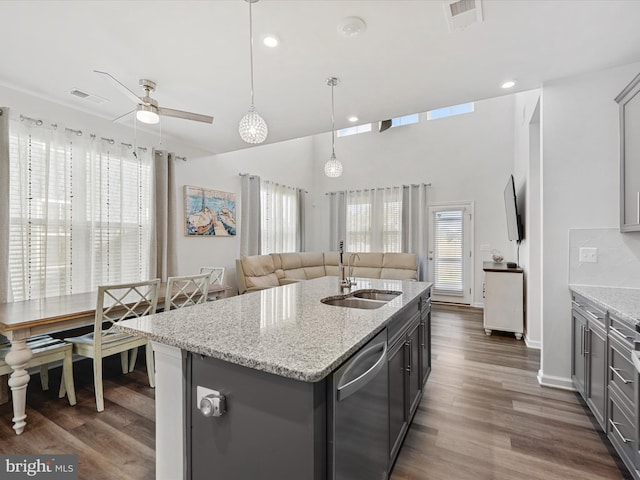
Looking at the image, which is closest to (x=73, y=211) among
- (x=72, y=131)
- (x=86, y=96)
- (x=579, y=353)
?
(x=72, y=131)

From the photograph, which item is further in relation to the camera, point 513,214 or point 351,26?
point 513,214

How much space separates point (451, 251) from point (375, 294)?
13.9 feet

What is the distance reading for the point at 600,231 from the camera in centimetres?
243

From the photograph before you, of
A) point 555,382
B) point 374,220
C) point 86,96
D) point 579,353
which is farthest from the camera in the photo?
point 374,220

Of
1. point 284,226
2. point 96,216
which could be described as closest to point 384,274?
point 284,226

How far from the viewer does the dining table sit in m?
1.97

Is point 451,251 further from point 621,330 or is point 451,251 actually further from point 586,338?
point 621,330

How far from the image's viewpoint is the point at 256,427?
101 cm

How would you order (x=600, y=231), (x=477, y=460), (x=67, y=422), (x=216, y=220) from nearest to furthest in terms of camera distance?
1. (x=477, y=460)
2. (x=67, y=422)
3. (x=600, y=231)
4. (x=216, y=220)

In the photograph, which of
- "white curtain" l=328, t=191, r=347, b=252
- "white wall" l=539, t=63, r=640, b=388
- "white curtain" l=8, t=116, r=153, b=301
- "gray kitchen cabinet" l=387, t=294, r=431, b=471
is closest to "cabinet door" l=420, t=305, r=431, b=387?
"gray kitchen cabinet" l=387, t=294, r=431, b=471

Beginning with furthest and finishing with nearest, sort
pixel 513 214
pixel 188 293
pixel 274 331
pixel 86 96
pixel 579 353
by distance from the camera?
1. pixel 513 214
2. pixel 188 293
3. pixel 86 96
4. pixel 579 353
5. pixel 274 331

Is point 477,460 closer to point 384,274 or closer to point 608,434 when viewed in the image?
point 608,434

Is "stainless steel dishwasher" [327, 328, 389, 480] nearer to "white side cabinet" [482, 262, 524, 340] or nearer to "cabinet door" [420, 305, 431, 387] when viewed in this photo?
"cabinet door" [420, 305, 431, 387]

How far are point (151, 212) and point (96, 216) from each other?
0.61m
